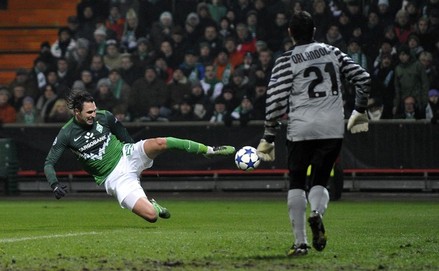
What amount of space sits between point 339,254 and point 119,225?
5941 mm

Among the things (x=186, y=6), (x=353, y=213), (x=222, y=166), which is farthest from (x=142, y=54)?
(x=353, y=213)

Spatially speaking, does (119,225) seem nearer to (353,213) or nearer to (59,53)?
(353,213)

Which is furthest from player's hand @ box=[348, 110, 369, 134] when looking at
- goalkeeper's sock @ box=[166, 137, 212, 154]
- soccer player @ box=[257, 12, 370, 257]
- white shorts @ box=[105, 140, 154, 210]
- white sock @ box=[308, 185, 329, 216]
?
white shorts @ box=[105, 140, 154, 210]

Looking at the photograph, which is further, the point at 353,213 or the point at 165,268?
the point at 353,213

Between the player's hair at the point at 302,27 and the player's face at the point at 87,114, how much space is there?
4100 mm

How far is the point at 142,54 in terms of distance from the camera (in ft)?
85.3

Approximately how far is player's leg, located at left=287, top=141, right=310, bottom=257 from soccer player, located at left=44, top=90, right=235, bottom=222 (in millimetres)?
3442

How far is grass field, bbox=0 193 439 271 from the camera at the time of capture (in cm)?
986

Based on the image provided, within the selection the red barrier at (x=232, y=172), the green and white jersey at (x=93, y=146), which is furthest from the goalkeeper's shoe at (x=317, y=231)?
the red barrier at (x=232, y=172)

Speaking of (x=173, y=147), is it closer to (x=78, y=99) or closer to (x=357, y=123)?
(x=78, y=99)

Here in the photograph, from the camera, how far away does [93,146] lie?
13.9 metres

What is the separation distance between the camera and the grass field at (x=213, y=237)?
388 inches

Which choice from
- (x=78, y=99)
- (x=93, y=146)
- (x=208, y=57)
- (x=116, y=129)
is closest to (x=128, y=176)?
(x=93, y=146)

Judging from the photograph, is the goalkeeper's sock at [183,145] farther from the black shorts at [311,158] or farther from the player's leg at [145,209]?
the black shorts at [311,158]
